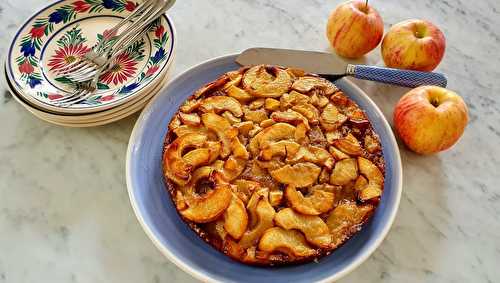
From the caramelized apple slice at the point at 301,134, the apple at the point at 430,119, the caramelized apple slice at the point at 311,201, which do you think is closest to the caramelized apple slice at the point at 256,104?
the caramelized apple slice at the point at 301,134

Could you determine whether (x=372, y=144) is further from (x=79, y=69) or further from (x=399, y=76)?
(x=79, y=69)

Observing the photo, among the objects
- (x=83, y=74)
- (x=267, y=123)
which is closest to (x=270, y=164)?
(x=267, y=123)

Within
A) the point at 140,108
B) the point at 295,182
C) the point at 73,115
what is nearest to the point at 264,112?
the point at 295,182

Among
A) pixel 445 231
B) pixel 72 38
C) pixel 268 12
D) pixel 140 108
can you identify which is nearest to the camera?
pixel 445 231

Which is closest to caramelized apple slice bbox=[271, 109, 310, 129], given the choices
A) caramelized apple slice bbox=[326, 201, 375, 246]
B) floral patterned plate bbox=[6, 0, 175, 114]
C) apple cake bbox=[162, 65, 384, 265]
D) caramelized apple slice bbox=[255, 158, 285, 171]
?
apple cake bbox=[162, 65, 384, 265]

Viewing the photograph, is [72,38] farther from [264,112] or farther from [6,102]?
[264,112]

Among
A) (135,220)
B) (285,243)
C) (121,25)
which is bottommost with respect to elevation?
(135,220)
